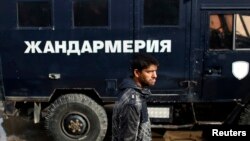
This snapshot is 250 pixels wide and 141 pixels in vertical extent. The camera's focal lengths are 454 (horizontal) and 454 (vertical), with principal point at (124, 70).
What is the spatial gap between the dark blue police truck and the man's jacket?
3.74m

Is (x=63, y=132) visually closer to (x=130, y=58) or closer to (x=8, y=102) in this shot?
(x=8, y=102)

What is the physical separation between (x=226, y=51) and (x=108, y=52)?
6.45ft

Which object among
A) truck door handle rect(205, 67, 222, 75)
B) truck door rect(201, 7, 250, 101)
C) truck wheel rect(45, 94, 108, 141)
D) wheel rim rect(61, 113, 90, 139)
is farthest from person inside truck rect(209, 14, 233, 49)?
wheel rim rect(61, 113, 90, 139)

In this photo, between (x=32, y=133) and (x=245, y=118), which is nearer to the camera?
(x=245, y=118)

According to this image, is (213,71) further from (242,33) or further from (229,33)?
(242,33)

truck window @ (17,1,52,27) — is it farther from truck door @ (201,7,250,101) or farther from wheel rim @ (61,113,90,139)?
truck door @ (201,7,250,101)

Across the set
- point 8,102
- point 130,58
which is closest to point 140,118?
point 130,58

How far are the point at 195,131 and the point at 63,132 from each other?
8.25 ft

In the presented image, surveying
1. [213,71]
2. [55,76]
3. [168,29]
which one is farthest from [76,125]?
[213,71]

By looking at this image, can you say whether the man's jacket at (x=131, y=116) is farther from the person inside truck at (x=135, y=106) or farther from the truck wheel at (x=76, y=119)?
the truck wheel at (x=76, y=119)

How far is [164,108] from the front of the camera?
7836 millimetres

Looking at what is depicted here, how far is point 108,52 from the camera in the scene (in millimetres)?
7570

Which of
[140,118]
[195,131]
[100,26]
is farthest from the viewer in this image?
[195,131]

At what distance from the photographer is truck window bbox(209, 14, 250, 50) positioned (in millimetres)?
7531
